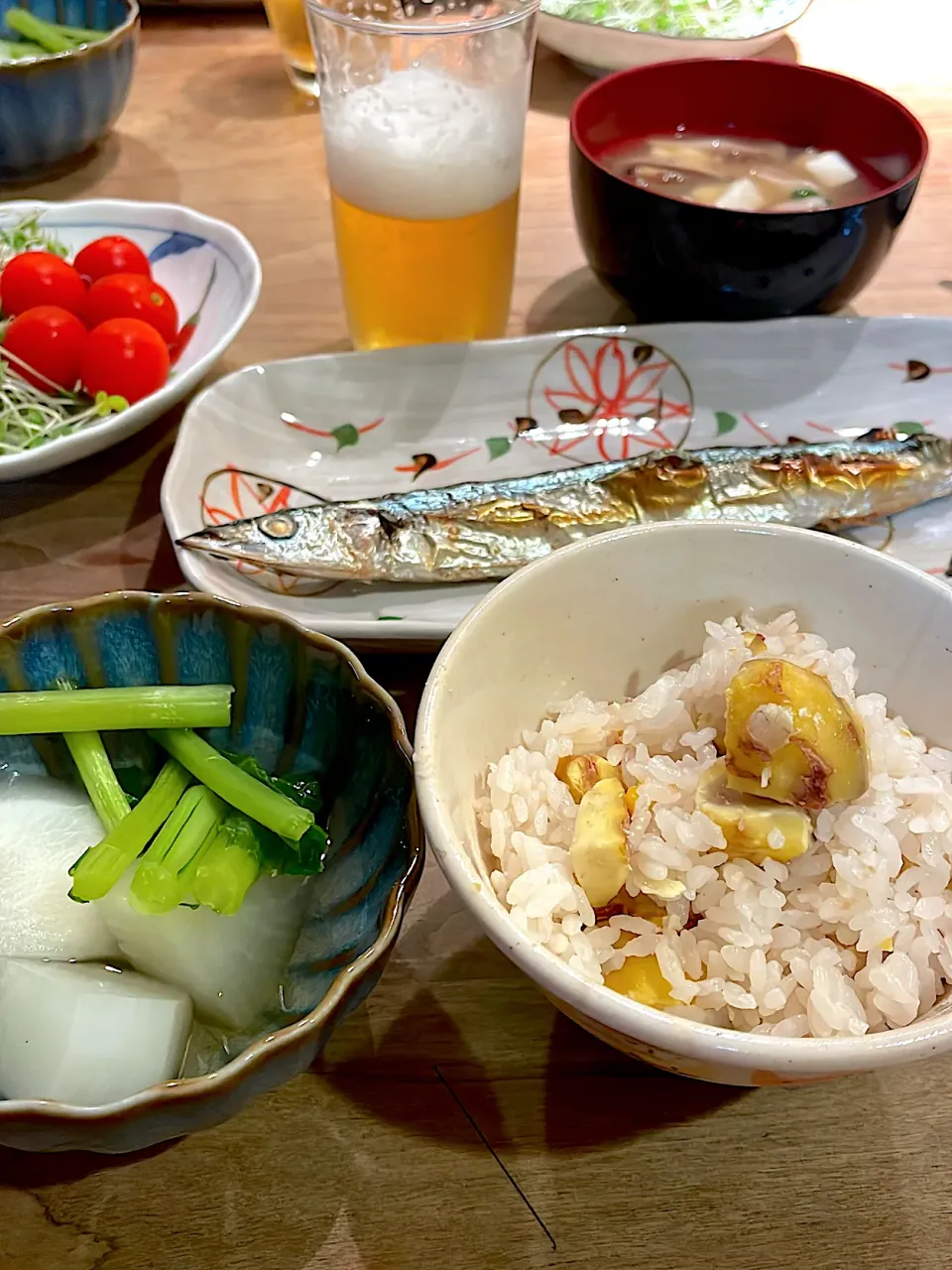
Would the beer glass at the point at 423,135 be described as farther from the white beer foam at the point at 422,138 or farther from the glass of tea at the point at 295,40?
the glass of tea at the point at 295,40

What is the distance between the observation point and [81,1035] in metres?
0.69

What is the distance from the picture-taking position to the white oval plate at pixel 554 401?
4.32 ft

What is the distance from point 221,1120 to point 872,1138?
18.7 inches

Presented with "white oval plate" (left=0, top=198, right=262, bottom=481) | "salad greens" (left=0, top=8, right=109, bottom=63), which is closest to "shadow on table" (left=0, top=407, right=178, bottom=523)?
"white oval plate" (left=0, top=198, right=262, bottom=481)

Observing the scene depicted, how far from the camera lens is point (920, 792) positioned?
2.35 feet

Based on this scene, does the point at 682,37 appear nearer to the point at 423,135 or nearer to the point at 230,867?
the point at 423,135

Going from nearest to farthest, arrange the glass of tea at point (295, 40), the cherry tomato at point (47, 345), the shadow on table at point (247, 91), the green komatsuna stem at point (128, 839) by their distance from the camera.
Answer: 1. the green komatsuna stem at point (128, 839)
2. the cherry tomato at point (47, 345)
3. the glass of tea at point (295, 40)
4. the shadow on table at point (247, 91)

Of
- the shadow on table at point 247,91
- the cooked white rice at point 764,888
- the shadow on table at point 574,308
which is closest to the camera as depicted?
the cooked white rice at point 764,888

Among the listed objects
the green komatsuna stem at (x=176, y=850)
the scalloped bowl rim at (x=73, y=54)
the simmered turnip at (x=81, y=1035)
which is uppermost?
the scalloped bowl rim at (x=73, y=54)

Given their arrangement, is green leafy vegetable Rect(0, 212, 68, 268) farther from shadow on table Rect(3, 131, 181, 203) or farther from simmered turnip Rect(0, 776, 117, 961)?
simmered turnip Rect(0, 776, 117, 961)

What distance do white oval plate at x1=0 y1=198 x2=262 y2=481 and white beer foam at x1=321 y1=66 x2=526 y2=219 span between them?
9.9 inches

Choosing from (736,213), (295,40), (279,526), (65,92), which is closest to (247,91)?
(295,40)

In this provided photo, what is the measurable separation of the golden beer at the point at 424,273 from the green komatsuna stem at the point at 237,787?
0.79 metres

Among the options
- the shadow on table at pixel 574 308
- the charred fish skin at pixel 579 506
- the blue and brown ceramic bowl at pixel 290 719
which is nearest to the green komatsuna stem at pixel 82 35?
the shadow on table at pixel 574 308
